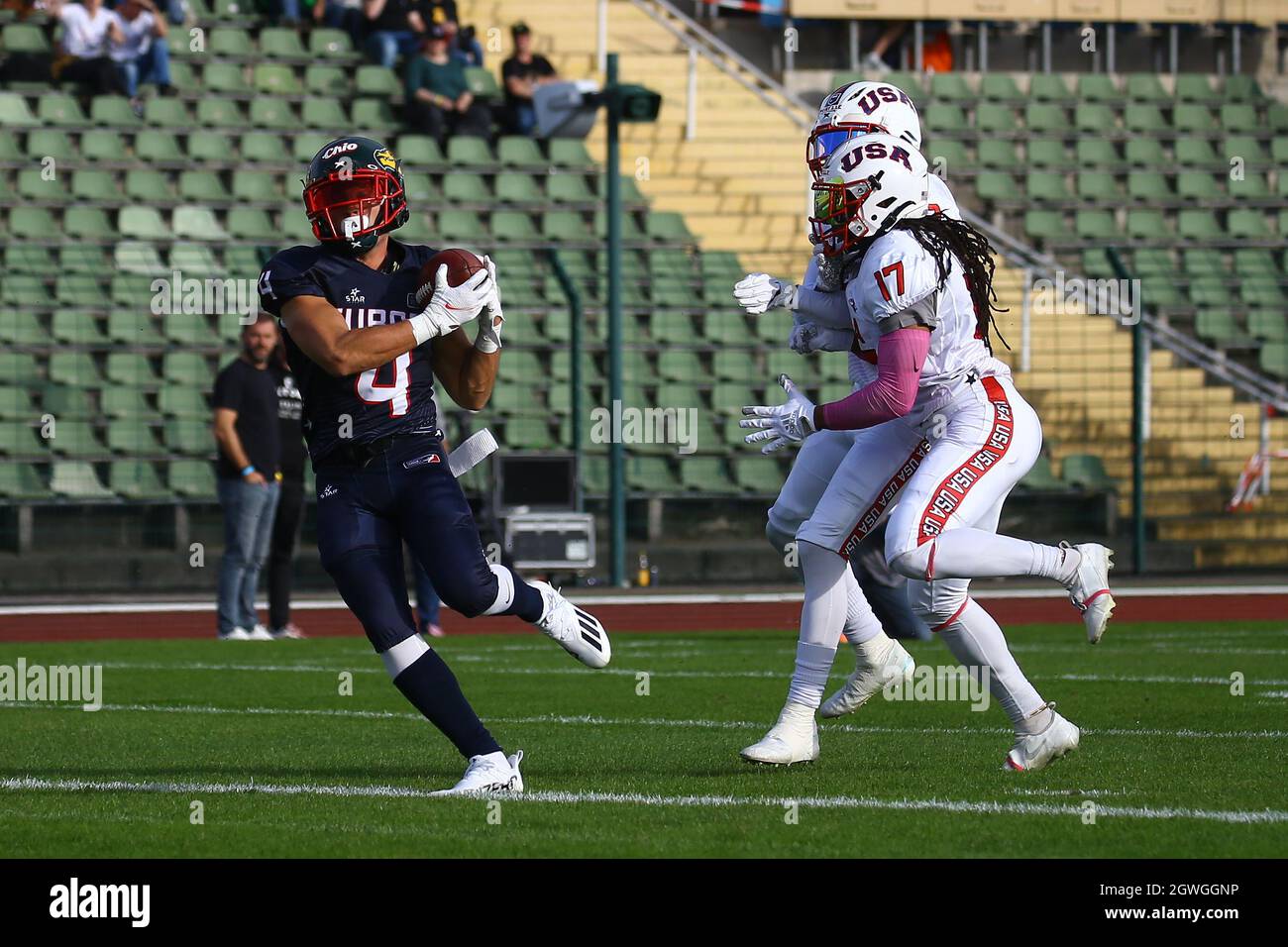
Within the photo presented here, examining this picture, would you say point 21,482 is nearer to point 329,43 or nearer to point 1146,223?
point 329,43

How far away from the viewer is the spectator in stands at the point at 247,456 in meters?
12.0

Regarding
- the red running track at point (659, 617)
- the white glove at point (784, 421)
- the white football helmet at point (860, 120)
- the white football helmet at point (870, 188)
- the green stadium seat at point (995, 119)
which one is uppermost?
the green stadium seat at point (995, 119)

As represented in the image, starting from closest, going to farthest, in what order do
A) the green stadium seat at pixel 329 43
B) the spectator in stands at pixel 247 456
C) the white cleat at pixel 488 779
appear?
the white cleat at pixel 488 779, the spectator in stands at pixel 247 456, the green stadium seat at pixel 329 43

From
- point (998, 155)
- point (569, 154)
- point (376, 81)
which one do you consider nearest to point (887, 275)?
point (569, 154)

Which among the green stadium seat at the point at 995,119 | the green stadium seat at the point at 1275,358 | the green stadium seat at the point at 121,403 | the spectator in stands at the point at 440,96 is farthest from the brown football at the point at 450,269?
the green stadium seat at the point at 995,119

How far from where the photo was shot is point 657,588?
16656 mm

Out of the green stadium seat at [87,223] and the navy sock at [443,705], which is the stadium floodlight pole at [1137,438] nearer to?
the green stadium seat at [87,223]

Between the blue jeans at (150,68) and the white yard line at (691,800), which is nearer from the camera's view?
the white yard line at (691,800)

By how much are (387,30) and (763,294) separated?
15831 millimetres

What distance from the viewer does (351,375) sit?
572 cm

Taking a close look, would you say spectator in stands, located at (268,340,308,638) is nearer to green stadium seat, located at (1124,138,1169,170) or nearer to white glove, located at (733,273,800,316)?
white glove, located at (733,273,800,316)

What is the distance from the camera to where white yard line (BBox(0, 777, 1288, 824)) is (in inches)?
195

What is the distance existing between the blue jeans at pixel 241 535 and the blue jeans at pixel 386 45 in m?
10.0

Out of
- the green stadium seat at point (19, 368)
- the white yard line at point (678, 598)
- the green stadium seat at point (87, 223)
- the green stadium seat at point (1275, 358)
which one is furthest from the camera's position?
the green stadium seat at point (1275, 358)
